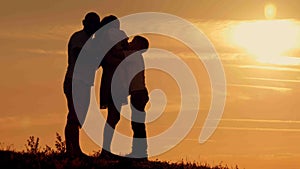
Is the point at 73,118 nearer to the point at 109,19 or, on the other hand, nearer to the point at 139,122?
the point at 139,122

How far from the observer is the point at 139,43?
2188cm

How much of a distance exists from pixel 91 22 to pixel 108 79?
1.63 metres

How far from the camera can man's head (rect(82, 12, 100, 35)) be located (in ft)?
68.5

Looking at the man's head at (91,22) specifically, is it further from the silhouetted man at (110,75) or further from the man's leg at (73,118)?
the man's leg at (73,118)

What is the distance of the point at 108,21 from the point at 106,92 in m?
1.95

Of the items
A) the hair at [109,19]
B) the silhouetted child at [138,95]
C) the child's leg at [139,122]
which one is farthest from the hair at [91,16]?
the child's leg at [139,122]

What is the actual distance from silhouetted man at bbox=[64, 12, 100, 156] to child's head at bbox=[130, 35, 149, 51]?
1322 millimetres

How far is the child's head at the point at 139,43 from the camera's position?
21.8 metres

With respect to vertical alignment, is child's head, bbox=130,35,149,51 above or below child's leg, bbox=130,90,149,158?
above

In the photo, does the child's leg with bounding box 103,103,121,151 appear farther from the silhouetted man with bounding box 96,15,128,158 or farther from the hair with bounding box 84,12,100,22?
the hair with bounding box 84,12,100,22

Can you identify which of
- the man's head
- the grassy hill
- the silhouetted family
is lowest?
the grassy hill

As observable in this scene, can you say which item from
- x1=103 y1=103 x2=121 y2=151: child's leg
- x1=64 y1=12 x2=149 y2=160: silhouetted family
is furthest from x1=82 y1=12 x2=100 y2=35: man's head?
x1=103 y1=103 x2=121 y2=151: child's leg

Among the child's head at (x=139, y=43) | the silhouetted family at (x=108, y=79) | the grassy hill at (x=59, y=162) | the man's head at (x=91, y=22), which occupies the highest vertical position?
the man's head at (x=91, y=22)

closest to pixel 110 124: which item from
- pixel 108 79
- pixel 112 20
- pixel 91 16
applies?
pixel 108 79
